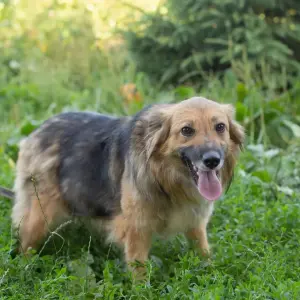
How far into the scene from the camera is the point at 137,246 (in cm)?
385

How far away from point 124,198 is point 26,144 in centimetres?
113

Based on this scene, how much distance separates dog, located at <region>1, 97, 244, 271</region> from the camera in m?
3.63

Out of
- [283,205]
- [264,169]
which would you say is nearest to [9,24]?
[264,169]

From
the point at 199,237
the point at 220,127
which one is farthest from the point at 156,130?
the point at 199,237

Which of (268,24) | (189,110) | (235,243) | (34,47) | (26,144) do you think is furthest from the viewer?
(34,47)

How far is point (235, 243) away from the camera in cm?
412

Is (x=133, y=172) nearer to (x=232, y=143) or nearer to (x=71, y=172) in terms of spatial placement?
(x=71, y=172)

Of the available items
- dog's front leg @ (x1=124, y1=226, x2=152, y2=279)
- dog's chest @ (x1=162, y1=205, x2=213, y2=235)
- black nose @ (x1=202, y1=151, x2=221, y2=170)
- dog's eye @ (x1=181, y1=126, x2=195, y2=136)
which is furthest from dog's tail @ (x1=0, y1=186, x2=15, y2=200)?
black nose @ (x1=202, y1=151, x2=221, y2=170)

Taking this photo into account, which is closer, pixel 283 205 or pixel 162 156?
pixel 162 156

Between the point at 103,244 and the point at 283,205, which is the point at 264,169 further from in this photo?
the point at 103,244

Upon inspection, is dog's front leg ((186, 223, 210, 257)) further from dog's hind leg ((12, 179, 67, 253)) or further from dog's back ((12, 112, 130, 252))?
dog's hind leg ((12, 179, 67, 253))

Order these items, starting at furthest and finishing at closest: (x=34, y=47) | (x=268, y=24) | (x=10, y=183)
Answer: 1. (x=34, y=47)
2. (x=268, y=24)
3. (x=10, y=183)

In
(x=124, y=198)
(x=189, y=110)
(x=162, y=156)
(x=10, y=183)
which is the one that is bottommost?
(x=10, y=183)

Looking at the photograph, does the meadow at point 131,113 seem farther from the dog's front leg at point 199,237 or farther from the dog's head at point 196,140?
the dog's head at point 196,140
